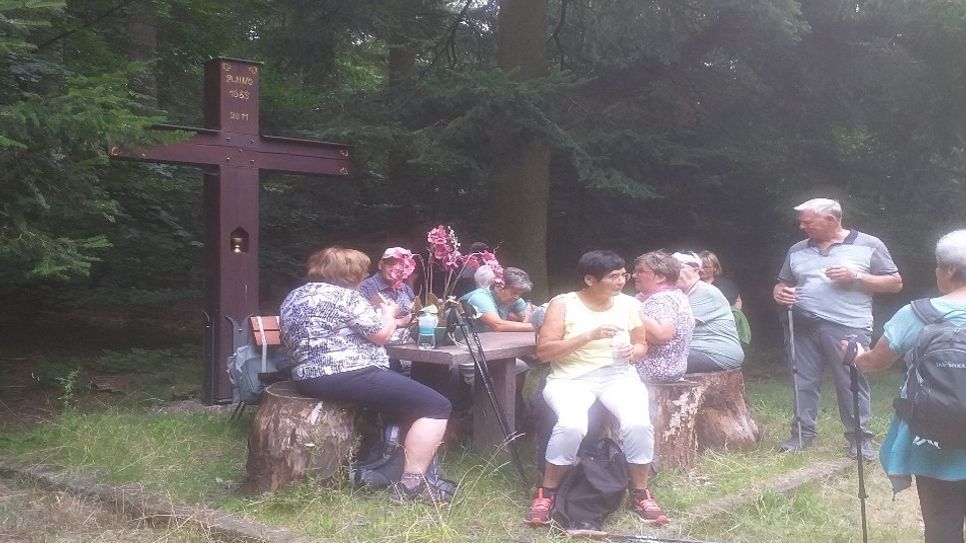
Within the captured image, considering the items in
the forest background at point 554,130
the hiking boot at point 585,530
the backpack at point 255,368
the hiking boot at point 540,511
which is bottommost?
the hiking boot at point 585,530

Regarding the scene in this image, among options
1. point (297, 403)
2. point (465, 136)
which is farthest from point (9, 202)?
point (465, 136)

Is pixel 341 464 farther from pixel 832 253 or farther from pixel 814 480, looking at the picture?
pixel 832 253

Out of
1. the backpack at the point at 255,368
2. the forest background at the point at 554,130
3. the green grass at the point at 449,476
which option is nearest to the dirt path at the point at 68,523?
the green grass at the point at 449,476

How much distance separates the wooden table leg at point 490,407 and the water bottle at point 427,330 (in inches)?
14.1

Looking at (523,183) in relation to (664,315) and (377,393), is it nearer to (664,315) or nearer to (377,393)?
(664,315)

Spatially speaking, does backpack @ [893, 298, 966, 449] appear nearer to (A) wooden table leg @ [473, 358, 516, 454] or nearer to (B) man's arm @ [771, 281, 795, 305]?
(A) wooden table leg @ [473, 358, 516, 454]

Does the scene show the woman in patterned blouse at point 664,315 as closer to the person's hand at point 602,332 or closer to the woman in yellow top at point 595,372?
the woman in yellow top at point 595,372

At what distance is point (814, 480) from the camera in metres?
4.82

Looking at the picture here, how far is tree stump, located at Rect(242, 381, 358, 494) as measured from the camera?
13.8 ft

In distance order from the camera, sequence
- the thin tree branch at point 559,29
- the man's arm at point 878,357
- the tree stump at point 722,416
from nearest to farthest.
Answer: the man's arm at point 878,357 < the tree stump at point 722,416 < the thin tree branch at point 559,29

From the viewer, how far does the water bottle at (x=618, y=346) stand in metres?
4.34

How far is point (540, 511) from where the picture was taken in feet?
13.1

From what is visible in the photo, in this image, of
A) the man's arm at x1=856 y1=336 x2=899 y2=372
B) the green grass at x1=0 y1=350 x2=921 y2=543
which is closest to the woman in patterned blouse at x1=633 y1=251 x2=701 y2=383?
the green grass at x1=0 y1=350 x2=921 y2=543

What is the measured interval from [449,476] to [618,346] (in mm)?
1143
